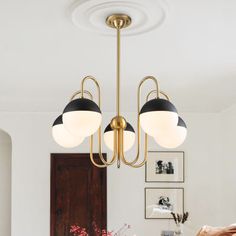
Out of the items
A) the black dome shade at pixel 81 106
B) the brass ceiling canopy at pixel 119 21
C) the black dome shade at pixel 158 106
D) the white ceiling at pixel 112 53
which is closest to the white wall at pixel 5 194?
the white ceiling at pixel 112 53

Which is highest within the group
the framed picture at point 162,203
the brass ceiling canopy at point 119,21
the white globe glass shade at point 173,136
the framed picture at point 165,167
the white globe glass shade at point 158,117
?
the brass ceiling canopy at point 119,21

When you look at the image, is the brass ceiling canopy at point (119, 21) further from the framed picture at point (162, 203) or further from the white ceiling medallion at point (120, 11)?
the framed picture at point (162, 203)

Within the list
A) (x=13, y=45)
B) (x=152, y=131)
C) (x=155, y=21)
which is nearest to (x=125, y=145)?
(x=152, y=131)

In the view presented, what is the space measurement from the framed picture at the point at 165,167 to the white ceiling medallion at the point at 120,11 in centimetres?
418

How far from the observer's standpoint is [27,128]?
6.89 meters

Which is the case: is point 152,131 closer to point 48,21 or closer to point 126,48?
point 48,21

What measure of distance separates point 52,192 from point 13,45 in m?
3.86

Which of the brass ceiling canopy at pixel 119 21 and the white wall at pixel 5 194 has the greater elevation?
the brass ceiling canopy at pixel 119 21

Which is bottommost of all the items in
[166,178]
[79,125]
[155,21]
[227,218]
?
[227,218]

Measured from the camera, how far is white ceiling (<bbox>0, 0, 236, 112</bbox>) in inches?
107

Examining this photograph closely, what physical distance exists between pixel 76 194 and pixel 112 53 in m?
3.73

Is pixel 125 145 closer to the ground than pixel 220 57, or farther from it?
closer to the ground

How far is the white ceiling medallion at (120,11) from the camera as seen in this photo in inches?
98.7

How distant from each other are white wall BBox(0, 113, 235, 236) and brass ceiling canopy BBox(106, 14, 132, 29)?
421 cm
